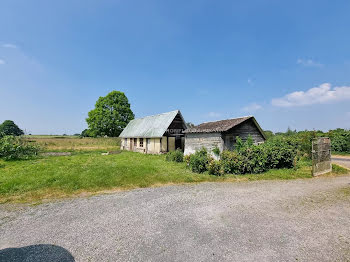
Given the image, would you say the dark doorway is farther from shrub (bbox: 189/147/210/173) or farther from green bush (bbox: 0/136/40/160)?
green bush (bbox: 0/136/40/160)

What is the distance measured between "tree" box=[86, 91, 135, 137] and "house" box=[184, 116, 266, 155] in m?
25.6

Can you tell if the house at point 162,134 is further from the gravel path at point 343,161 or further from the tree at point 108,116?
the gravel path at point 343,161

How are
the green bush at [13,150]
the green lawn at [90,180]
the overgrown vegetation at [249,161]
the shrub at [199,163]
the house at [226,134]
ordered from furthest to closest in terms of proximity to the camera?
the green bush at [13,150]
the house at [226,134]
the shrub at [199,163]
the overgrown vegetation at [249,161]
the green lawn at [90,180]

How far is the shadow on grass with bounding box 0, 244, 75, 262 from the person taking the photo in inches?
144

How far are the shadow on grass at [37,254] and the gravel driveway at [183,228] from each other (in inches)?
0.8

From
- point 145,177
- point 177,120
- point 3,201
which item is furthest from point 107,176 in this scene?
point 177,120

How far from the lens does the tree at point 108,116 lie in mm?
38500

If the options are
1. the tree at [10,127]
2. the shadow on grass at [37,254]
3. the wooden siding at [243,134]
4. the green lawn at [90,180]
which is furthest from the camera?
the tree at [10,127]

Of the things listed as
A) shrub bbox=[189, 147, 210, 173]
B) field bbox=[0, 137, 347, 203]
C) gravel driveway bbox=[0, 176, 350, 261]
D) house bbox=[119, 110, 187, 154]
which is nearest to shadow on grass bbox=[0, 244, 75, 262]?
gravel driveway bbox=[0, 176, 350, 261]

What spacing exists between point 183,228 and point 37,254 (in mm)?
3525

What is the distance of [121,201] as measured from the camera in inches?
281

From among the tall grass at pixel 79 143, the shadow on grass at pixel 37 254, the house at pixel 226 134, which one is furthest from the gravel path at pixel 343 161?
the tall grass at pixel 79 143

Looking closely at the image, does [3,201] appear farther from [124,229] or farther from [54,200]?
[124,229]

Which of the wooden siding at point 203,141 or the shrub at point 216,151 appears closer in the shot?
the shrub at point 216,151
